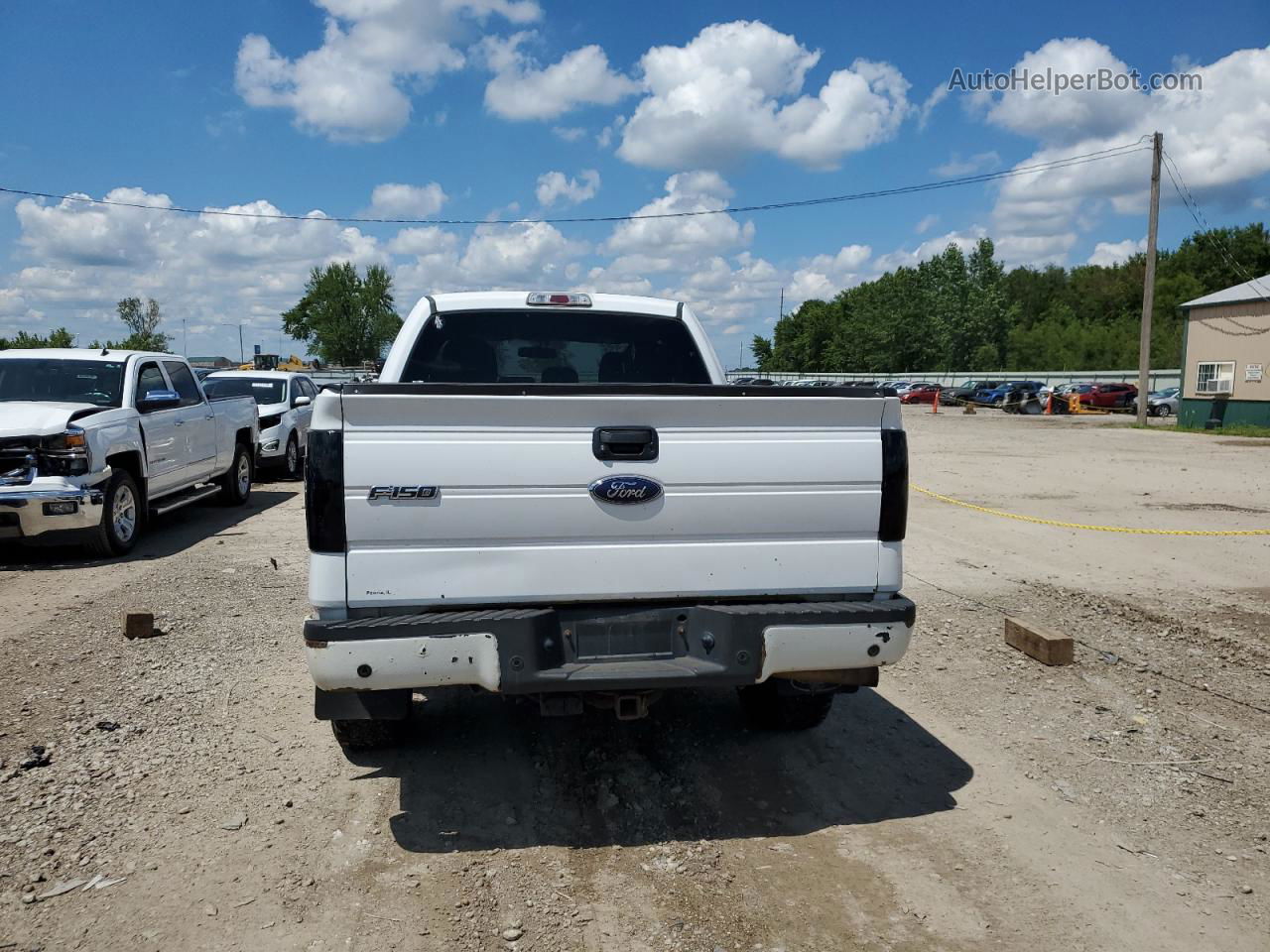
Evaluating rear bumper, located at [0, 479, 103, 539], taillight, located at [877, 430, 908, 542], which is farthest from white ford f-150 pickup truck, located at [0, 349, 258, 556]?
taillight, located at [877, 430, 908, 542]

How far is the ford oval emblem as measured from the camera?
3.45 meters

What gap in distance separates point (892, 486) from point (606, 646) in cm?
123

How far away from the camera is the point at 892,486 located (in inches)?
143

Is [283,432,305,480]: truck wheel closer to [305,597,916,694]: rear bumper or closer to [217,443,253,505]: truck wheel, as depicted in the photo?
[217,443,253,505]: truck wheel

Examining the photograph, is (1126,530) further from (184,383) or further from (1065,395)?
(1065,395)

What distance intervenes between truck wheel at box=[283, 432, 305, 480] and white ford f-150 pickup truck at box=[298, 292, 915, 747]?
45.7 feet

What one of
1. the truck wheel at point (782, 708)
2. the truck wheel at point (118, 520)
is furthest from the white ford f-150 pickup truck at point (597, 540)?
the truck wheel at point (118, 520)

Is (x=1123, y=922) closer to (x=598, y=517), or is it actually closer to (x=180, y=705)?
(x=598, y=517)

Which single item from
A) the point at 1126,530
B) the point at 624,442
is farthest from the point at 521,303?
the point at 1126,530

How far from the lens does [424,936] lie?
2992mm

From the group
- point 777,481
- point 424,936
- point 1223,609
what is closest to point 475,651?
point 424,936

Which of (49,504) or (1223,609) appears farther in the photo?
(49,504)

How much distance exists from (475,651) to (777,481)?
1252mm

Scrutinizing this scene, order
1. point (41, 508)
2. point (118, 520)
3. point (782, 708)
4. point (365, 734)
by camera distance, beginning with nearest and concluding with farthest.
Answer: point (365, 734)
point (782, 708)
point (41, 508)
point (118, 520)
